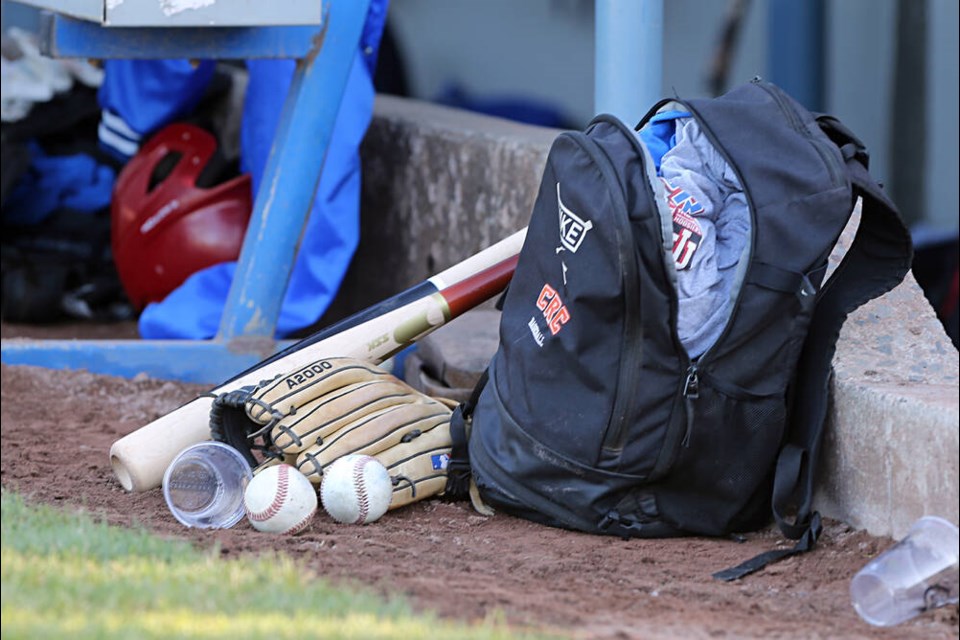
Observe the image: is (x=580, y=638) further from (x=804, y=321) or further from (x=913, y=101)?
(x=913, y=101)

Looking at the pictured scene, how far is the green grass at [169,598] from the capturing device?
76.9 inches

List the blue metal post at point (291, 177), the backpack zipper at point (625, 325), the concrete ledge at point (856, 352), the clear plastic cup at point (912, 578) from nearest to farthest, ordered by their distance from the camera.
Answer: the clear plastic cup at point (912, 578)
the concrete ledge at point (856, 352)
the backpack zipper at point (625, 325)
the blue metal post at point (291, 177)

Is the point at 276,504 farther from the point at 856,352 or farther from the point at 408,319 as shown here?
the point at 856,352

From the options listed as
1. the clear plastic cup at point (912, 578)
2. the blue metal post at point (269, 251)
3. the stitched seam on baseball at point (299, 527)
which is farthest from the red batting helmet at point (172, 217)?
the clear plastic cup at point (912, 578)

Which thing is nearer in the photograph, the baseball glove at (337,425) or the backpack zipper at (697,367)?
the backpack zipper at (697,367)

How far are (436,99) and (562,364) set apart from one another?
3.63 m

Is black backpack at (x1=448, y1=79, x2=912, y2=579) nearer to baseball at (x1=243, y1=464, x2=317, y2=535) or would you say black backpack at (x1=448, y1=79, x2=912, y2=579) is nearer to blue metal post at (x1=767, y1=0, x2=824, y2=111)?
baseball at (x1=243, y1=464, x2=317, y2=535)

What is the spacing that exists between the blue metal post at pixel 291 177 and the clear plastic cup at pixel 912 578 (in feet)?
7.91

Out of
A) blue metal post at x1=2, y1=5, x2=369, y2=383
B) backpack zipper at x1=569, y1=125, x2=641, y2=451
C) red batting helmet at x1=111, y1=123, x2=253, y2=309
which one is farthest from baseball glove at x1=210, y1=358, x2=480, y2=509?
red batting helmet at x1=111, y1=123, x2=253, y2=309

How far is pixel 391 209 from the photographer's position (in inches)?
211

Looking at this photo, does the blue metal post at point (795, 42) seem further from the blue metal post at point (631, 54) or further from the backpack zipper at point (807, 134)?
the backpack zipper at point (807, 134)

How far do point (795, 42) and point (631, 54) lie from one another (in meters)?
2.31

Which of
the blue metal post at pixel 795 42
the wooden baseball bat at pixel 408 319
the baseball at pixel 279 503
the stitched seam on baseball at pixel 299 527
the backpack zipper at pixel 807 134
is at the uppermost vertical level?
the backpack zipper at pixel 807 134

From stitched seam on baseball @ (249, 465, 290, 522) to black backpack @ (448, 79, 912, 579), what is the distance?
1.35 ft
